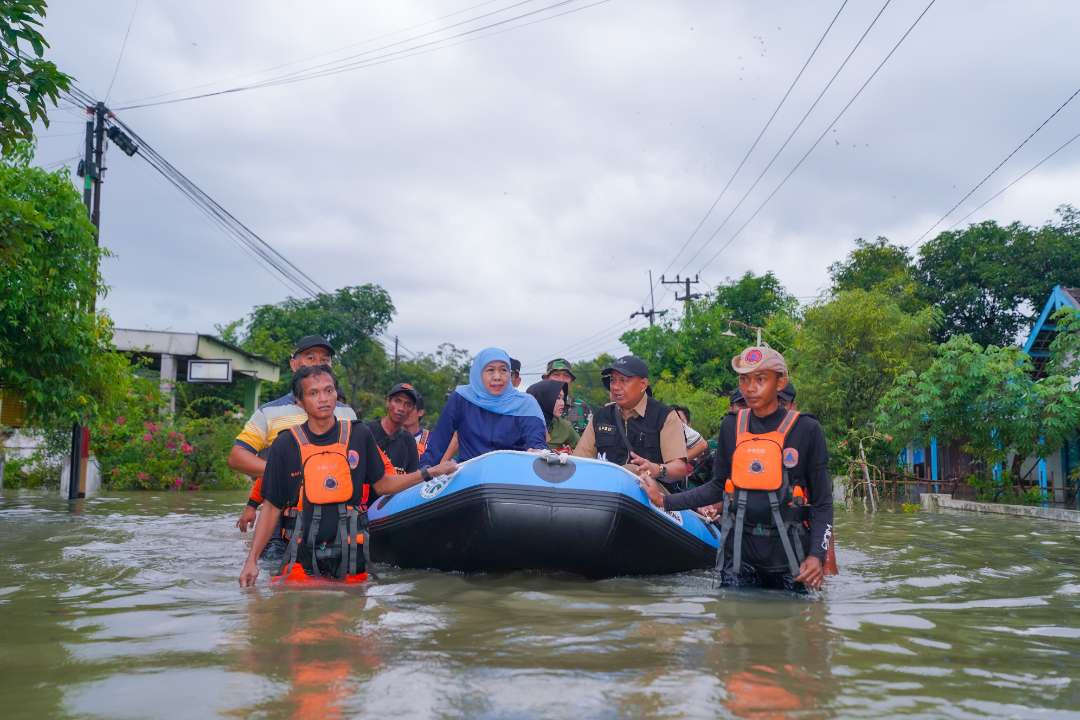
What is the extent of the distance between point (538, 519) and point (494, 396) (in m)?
1.23

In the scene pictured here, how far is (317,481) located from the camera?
5.36 meters

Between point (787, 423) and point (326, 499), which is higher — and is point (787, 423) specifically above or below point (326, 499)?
above

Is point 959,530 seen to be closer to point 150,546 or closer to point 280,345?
point 150,546

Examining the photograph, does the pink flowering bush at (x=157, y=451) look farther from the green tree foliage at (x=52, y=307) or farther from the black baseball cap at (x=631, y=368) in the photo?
the black baseball cap at (x=631, y=368)

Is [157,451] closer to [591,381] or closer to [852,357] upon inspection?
[852,357]

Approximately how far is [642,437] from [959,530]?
6.67m

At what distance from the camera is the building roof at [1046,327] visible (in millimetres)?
19781

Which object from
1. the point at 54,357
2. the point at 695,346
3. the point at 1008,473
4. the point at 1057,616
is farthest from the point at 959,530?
the point at 695,346

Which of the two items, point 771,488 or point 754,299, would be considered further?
point 754,299

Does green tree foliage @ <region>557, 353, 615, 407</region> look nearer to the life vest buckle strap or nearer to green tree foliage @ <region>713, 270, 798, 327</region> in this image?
green tree foliage @ <region>713, 270, 798, 327</region>

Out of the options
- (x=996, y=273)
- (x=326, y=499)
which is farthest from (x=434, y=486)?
(x=996, y=273)

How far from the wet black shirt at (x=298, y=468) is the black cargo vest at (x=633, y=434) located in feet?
6.34

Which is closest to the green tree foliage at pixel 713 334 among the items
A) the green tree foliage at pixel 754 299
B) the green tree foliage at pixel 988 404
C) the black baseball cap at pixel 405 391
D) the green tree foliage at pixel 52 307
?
the green tree foliage at pixel 754 299

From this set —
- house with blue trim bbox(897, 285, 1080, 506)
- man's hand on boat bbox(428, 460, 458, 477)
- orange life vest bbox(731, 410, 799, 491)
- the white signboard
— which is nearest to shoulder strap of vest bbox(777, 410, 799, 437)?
orange life vest bbox(731, 410, 799, 491)
